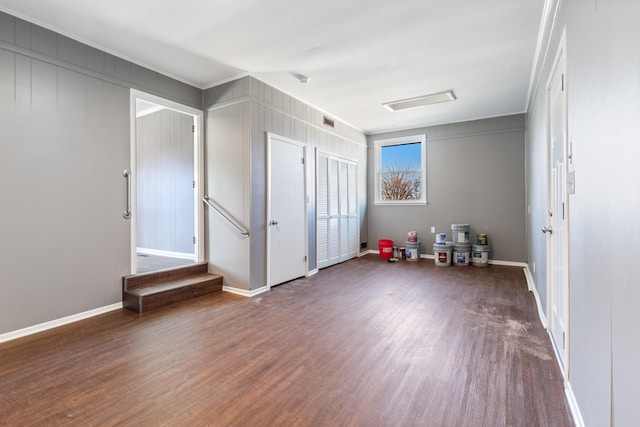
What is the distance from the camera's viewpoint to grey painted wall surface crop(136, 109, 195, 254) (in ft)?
17.2

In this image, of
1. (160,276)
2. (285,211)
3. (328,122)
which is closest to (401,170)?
(328,122)

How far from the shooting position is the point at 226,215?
161 inches

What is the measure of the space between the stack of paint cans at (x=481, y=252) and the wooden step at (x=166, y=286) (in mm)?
4524

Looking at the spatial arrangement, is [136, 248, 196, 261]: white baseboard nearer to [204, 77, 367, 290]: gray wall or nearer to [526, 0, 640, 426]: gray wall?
[204, 77, 367, 290]: gray wall

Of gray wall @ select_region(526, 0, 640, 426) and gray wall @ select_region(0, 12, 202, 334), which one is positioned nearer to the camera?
gray wall @ select_region(526, 0, 640, 426)

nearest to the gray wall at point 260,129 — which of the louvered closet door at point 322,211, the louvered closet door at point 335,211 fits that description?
the louvered closet door at point 322,211

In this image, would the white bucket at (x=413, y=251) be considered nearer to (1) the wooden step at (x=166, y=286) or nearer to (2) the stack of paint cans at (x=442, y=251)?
(2) the stack of paint cans at (x=442, y=251)

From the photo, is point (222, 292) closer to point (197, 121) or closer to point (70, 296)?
point (70, 296)

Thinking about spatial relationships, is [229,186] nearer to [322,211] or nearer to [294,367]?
[322,211]

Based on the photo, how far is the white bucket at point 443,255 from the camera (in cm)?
573

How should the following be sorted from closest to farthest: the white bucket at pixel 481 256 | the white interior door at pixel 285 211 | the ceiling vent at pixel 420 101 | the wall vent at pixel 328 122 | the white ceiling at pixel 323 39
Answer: the white ceiling at pixel 323 39 < the white interior door at pixel 285 211 < the ceiling vent at pixel 420 101 < the wall vent at pixel 328 122 < the white bucket at pixel 481 256

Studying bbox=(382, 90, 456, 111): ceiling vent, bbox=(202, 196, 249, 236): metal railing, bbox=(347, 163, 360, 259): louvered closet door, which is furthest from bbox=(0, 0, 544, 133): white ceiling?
bbox=(347, 163, 360, 259): louvered closet door

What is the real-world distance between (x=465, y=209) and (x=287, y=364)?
5128mm

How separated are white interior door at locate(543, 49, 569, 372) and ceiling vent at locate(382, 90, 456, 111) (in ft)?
6.94
